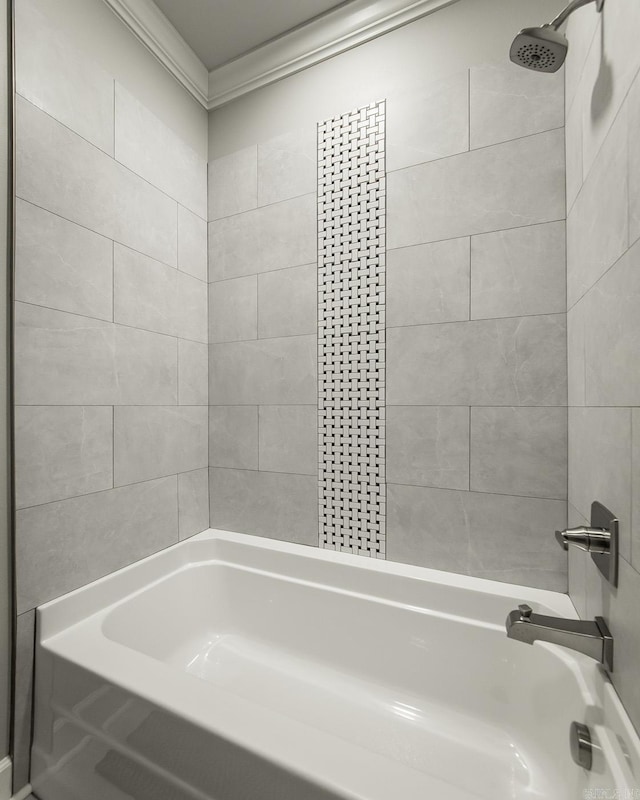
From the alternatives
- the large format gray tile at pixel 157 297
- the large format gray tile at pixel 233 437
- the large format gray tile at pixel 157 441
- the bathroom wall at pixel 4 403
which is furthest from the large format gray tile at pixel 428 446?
the bathroom wall at pixel 4 403

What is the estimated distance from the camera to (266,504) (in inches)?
76.5

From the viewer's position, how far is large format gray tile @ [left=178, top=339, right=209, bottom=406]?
6.27 feet

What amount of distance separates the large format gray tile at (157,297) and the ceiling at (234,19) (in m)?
1.03

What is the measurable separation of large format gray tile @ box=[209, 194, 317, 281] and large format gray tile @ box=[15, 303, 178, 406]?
50cm

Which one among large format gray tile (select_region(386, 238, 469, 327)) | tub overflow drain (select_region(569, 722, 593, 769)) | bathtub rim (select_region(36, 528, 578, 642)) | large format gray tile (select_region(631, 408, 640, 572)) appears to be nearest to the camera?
large format gray tile (select_region(631, 408, 640, 572))

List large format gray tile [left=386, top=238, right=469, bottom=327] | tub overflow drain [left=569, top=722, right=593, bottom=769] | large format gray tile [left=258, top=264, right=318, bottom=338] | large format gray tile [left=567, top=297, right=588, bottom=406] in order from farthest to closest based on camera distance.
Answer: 1. large format gray tile [left=258, top=264, right=318, bottom=338]
2. large format gray tile [left=386, top=238, right=469, bottom=327]
3. large format gray tile [left=567, top=297, right=588, bottom=406]
4. tub overflow drain [left=569, top=722, right=593, bottom=769]

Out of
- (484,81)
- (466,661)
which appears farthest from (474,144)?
(466,661)

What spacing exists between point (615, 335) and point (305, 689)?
1517 mm

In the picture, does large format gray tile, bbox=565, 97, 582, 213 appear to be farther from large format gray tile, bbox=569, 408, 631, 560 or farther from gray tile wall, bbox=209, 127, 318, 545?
gray tile wall, bbox=209, 127, 318, 545

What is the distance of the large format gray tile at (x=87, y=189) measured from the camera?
4.22 feet

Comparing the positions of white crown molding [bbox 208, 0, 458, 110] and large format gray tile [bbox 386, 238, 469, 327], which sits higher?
white crown molding [bbox 208, 0, 458, 110]

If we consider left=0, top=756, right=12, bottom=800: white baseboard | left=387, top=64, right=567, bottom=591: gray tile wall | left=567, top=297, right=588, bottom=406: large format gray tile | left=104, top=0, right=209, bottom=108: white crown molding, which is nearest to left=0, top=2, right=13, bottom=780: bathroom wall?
left=0, top=756, right=12, bottom=800: white baseboard

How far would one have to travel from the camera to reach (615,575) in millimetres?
908

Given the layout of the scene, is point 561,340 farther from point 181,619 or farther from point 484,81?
point 181,619
